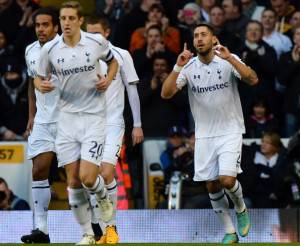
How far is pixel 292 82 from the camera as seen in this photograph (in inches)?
679

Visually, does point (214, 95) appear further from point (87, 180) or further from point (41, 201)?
point (41, 201)

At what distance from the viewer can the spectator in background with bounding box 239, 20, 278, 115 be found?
682 inches

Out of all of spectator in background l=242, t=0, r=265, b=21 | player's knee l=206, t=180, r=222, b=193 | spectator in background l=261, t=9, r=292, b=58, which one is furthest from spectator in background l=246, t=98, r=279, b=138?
player's knee l=206, t=180, r=222, b=193

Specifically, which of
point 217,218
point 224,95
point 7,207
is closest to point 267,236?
point 217,218

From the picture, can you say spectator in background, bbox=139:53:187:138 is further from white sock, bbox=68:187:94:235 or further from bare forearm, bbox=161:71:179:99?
white sock, bbox=68:187:94:235

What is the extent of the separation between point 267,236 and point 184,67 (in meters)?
2.70

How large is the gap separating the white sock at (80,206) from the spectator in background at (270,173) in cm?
408

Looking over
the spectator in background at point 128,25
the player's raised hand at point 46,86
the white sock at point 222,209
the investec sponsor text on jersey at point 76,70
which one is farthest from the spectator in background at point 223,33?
the player's raised hand at point 46,86

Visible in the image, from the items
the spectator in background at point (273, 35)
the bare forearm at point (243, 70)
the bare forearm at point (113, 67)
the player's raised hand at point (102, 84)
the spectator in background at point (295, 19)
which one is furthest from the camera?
the spectator in background at point (295, 19)

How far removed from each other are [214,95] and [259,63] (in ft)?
12.3

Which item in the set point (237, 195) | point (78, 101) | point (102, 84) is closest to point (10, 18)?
point (237, 195)

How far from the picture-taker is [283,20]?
18.5 m

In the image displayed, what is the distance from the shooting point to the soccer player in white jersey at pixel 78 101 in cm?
1271

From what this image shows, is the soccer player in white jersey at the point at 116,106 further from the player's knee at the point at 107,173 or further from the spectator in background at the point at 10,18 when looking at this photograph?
the spectator in background at the point at 10,18
